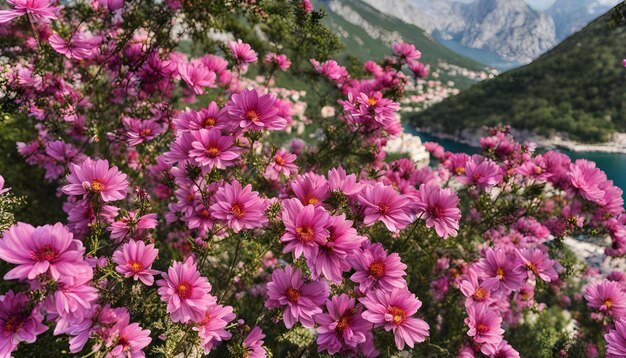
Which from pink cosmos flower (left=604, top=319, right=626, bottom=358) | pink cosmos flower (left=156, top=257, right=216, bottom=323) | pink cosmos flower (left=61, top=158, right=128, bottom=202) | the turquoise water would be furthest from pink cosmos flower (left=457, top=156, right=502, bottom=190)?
the turquoise water

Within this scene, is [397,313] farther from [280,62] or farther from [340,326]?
[280,62]

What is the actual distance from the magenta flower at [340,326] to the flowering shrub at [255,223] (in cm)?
1

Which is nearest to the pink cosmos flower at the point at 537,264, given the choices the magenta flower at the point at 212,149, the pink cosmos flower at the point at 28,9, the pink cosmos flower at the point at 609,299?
the pink cosmos flower at the point at 609,299

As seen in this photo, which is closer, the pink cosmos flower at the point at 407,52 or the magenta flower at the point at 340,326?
the magenta flower at the point at 340,326

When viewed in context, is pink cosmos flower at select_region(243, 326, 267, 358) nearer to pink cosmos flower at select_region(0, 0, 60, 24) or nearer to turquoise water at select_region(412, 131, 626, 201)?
pink cosmos flower at select_region(0, 0, 60, 24)

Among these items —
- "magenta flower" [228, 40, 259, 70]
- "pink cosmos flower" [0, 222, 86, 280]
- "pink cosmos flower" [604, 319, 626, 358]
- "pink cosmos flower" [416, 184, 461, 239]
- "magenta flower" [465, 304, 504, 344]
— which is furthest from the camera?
"magenta flower" [228, 40, 259, 70]

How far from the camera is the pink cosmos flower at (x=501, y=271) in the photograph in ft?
9.35

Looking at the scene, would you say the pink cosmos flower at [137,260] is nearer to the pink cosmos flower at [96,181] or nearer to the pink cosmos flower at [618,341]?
the pink cosmos flower at [96,181]

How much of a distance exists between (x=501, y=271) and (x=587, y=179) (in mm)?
1328

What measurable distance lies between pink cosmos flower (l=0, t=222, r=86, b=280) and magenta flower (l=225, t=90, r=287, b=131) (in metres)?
1.18

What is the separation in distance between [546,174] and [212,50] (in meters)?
4.71

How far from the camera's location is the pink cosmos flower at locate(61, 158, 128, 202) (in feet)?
6.83

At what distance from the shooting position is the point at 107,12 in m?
4.16

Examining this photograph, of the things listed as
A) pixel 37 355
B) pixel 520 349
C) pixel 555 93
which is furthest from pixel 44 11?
pixel 555 93
